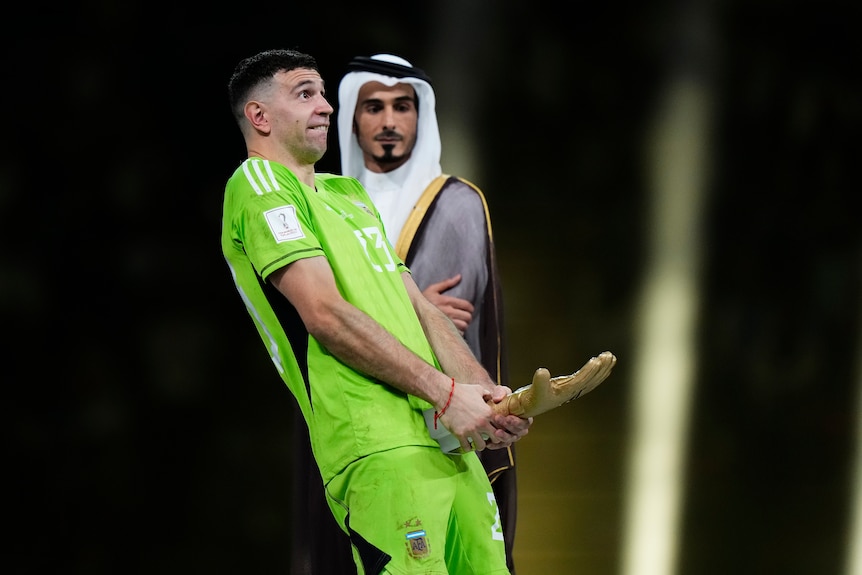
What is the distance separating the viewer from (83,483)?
11.6 feet

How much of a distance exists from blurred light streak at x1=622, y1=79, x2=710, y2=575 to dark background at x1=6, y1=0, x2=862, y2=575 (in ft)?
0.18

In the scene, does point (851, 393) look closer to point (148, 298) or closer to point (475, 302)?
point (475, 302)

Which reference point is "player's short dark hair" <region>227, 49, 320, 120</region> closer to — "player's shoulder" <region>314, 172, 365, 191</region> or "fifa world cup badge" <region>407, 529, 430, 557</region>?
"player's shoulder" <region>314, 172, 365, 191</region>

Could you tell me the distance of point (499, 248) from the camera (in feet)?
13.2

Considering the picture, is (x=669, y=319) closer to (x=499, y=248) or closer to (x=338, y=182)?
(x=499, y=248)

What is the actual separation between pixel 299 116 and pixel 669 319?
2405 mm

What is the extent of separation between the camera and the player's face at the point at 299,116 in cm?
210

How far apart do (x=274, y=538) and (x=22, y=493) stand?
0.80m

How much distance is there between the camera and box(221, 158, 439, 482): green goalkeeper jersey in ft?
6.31

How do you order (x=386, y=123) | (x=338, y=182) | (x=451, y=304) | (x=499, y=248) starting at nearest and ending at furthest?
1. (x=338, y=182)
2. (x=451, y=304)
3. (x=386, y=123)
4. (x=499, y=248)

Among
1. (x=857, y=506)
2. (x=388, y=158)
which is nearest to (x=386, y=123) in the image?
(x=388, y=158)

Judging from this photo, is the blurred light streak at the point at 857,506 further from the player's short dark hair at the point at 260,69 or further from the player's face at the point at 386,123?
the player's short dark hair at the point at 260,69

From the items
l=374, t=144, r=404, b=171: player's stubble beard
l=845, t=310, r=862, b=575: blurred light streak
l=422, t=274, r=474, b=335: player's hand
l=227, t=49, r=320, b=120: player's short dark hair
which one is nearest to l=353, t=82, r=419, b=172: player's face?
l=374, t=144, r=404, b=171: player's stubble beard

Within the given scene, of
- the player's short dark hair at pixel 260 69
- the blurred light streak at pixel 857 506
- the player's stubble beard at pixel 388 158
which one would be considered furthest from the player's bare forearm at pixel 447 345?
the blurred light streak at pixel 857 506
